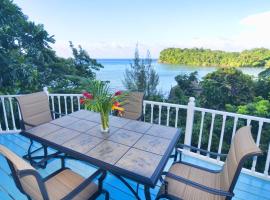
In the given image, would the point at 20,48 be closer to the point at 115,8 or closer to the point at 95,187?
the point at 115,8

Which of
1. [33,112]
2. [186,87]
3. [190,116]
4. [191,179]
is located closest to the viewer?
[191,179]

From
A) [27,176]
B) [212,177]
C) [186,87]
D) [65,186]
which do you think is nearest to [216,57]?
[186,87]

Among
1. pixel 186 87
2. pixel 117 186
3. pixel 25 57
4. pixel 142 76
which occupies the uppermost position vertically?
pixel 25 57

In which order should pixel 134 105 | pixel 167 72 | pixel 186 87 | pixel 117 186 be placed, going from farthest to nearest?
1. pixel 167 72
2. pixel 186 87
3. pixel 134 105
4. pixel 117 186

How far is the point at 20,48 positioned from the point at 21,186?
5756mm

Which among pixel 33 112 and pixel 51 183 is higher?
pixel 33 112

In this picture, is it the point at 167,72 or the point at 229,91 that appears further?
the point at 167,72

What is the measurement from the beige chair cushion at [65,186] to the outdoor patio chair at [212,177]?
0.63 meters

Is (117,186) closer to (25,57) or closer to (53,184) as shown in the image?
(53,184)

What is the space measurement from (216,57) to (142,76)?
23.1ft

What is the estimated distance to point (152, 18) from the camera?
9180 millimetres

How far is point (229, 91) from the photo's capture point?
871 cm

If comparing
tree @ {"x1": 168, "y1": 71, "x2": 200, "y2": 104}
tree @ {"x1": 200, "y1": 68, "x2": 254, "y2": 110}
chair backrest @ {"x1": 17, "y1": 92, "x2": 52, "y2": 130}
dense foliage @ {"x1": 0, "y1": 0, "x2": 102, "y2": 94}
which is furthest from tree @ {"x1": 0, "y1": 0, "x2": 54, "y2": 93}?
tree @ {"x1": 200, "y1": 68, "x2": 254, "y2": 110}

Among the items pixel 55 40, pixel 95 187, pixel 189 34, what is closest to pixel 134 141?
pixel 95 187
